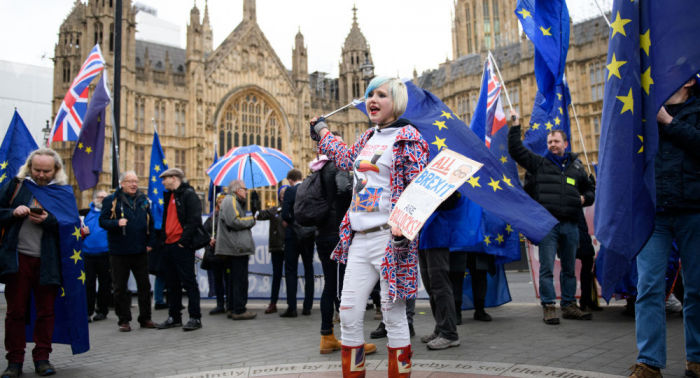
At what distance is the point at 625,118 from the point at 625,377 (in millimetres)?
1627

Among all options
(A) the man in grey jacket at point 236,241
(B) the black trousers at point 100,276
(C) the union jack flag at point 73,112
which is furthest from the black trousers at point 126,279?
(C) the union jack flag at point 73,112

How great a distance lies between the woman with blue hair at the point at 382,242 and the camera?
3020mm

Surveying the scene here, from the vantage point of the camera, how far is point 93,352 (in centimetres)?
515

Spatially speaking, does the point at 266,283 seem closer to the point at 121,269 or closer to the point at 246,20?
the point at 121,269

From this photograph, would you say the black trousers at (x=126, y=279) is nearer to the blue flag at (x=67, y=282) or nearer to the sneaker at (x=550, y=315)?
the blue flag at (x=67, y=282)

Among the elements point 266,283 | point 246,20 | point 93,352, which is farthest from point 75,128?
point 246,20

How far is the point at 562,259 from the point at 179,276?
4.65 metres

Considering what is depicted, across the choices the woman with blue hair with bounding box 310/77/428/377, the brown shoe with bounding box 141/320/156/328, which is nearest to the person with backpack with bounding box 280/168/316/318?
the brown shoe with bounding box 141/320/156/328

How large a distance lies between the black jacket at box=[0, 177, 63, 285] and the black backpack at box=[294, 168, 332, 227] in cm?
207

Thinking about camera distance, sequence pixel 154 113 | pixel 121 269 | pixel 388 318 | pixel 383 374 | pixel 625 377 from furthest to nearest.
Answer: pixel 154 113 → pixel 121 269 → pixel 383 374 → pixel 625 377 → pixel 388 318

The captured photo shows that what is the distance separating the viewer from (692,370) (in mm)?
3283

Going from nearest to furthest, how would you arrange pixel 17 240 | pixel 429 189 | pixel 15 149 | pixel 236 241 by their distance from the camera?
pixel 429 189 → pixel 17 240 → pixel 15 149 → pixel 236 241

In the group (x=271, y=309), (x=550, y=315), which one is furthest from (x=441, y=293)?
(x=271, y=309)

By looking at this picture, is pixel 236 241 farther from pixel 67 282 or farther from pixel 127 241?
pixel 67 282
